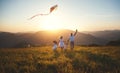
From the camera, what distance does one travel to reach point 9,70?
11531mm

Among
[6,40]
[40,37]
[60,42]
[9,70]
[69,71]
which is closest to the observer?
[69,71]

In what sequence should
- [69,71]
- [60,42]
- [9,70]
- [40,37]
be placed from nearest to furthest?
[69,71] < [9,70] < [60,42] < [40,37]

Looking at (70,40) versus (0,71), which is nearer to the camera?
(0,71)

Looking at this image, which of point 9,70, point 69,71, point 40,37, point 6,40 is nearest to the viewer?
point 69,71

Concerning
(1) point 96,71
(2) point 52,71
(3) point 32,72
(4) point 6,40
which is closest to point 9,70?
(3) point 32,72

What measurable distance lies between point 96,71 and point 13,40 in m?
126

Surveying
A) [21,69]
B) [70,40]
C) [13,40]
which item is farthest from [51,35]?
[21,69]

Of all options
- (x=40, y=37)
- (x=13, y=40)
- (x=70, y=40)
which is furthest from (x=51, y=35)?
(x=70, y=40)

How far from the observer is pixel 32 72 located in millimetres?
11078

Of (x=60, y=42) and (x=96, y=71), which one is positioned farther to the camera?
(x=60, y=42)

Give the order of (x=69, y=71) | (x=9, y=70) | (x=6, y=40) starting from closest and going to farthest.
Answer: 1. (x=69, y=71)
2. (x=9, y=70)
3. (x=6, y=40)

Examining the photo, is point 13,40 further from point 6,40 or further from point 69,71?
point 69,71

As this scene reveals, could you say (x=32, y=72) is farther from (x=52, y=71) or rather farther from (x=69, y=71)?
(x=69, y=71)

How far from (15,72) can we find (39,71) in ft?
4.14
